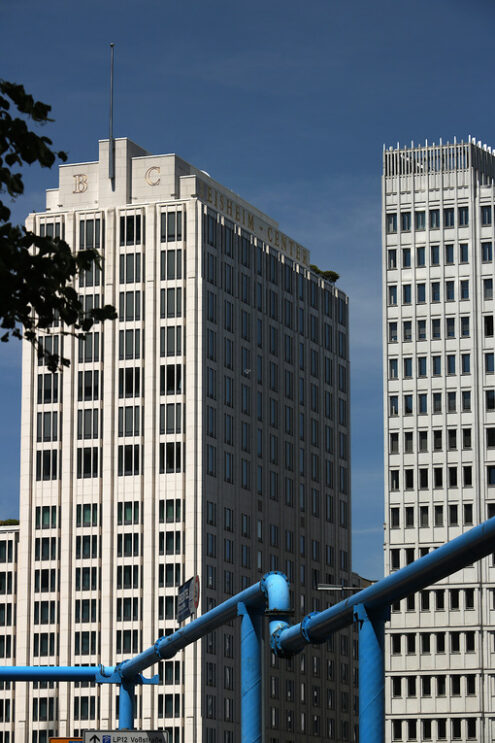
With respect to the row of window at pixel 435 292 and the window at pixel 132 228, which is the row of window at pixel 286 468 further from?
the row of window at pixel 435 292

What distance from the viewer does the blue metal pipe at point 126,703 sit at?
61719 millimetres

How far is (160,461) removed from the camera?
154750 millimetres

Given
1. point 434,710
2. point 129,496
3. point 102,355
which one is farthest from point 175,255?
point 434,710

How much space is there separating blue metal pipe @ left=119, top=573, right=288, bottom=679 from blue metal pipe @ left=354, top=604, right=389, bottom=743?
21.3 feet

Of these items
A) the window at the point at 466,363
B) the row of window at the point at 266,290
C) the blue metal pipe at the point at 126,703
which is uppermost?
the row of window at the point at 266,290

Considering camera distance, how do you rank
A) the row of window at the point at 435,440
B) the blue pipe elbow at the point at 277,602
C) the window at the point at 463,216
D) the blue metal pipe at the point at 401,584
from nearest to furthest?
the blue metal pipe at the point at 401,584 < the blue pipe elbow at the point at 277,602 < the row of window at the point at 435,440 < the window at the point at 463,216

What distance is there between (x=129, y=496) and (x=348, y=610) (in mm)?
118489

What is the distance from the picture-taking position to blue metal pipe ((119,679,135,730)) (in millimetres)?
61719

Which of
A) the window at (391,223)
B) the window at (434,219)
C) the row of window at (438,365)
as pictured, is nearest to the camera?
the row of window at (438,365)

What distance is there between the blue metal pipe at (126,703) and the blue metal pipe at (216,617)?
0.46 meters

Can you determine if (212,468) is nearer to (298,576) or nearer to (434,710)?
(298,576)

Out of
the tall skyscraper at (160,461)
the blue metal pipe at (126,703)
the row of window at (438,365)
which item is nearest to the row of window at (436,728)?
the tall skyscraper at (160,461)

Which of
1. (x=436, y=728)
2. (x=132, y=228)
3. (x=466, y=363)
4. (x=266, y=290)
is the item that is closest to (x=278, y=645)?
(x=436, y=728)

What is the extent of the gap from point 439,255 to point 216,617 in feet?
303
